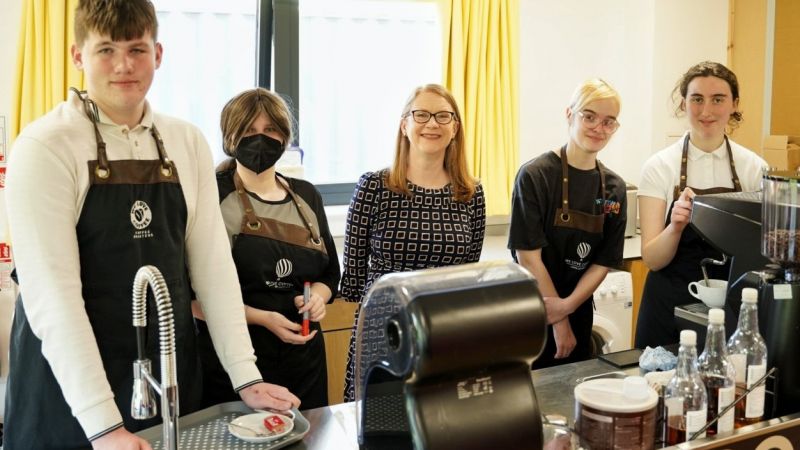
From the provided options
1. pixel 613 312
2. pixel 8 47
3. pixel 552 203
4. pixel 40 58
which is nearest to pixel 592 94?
pixel 552 203

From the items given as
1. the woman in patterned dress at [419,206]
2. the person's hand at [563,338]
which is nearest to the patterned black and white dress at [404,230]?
the woman in patterned dress at [419,206]

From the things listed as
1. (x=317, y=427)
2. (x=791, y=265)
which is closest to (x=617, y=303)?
(x=791, y=265)

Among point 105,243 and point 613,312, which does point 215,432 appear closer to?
point 105,243

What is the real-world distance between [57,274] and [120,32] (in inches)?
20.0

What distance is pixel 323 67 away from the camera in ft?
13.6

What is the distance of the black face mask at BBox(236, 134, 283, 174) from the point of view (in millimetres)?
2236

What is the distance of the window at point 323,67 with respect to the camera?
3.90 meters

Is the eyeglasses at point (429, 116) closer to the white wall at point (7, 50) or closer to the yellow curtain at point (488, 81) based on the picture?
the yellow curtain at point (488, 81)

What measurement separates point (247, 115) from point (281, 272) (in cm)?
46


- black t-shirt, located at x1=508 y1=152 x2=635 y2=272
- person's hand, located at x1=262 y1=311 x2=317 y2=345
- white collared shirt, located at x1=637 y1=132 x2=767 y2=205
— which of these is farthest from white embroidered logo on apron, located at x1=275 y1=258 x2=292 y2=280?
white collared shirt, located at x1=637 y1=132 x2=767 y2=205

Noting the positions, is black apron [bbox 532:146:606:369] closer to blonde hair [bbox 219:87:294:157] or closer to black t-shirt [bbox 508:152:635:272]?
black t-shirt [bbox 508:152:635:272]

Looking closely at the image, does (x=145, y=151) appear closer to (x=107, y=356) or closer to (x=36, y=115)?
(x=107, y=356)

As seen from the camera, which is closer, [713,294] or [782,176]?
[782,176]

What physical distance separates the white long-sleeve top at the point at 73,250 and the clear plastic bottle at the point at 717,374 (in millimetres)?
957
